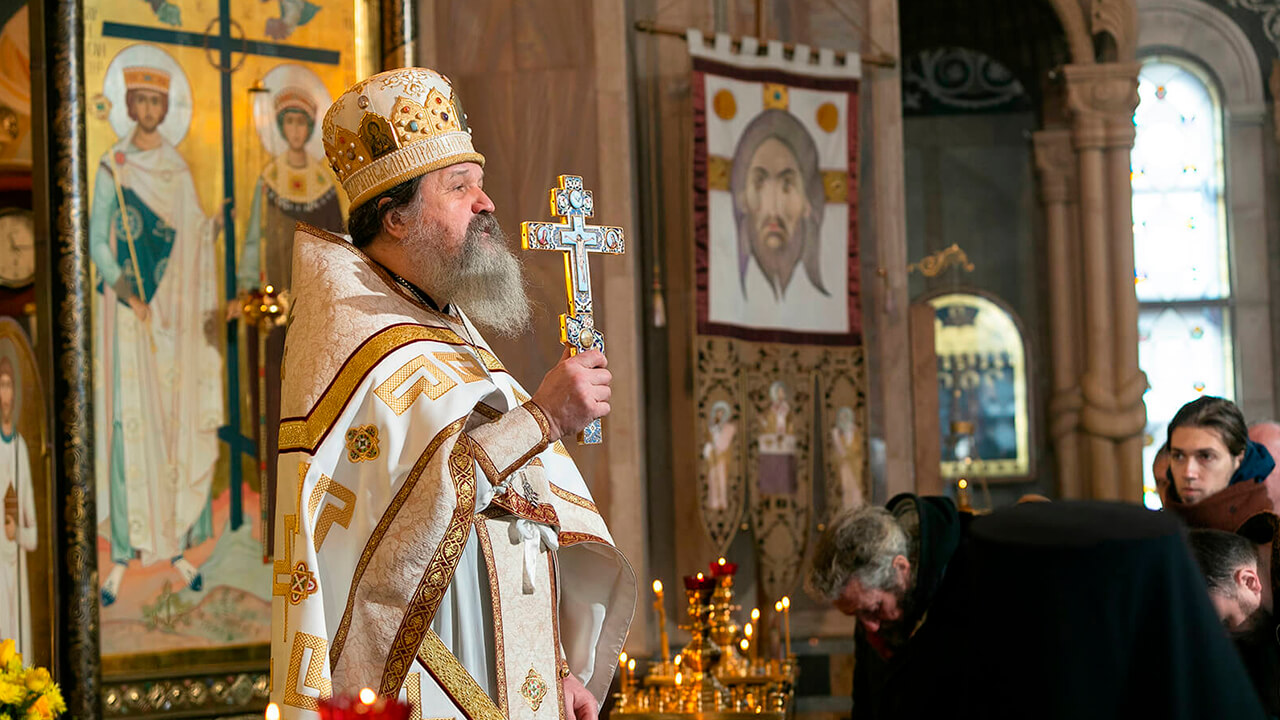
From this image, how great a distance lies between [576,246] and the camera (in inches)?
112

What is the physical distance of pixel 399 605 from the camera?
94.3 inches

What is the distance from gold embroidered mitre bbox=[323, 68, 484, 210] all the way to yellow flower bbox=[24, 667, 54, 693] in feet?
3.72

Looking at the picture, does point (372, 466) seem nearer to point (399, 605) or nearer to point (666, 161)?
point (399, 605)

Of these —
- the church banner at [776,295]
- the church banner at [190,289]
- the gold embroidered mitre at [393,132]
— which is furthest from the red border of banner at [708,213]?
the gold embroidered mitre at [393,132]

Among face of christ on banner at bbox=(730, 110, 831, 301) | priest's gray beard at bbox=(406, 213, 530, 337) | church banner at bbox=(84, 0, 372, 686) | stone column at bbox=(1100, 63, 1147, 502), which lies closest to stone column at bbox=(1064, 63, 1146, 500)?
stone column at bbox=(1100, 63, 1147, 502)

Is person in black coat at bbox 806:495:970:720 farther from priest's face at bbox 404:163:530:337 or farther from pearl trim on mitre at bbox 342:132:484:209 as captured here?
pearl trim on mitre at bbox 342:132:484:209

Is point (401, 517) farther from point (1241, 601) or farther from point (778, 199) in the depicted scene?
point (778, 199)

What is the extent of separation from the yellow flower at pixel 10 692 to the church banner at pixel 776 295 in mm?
4197

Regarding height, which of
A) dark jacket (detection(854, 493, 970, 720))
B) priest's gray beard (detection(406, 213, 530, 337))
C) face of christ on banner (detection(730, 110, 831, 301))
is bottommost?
dark jacket (detection(854, 493, 970, 720))

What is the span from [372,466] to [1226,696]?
1.50 meters

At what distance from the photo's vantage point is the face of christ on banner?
271 inches

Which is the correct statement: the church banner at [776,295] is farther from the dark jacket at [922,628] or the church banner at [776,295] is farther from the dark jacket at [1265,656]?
the dark jacket at [1265,656]

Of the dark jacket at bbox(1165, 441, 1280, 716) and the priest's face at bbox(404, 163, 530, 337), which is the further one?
the dark jacket at bbox(1165, 441, 1280, 716)

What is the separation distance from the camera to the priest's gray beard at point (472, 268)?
106 inches
